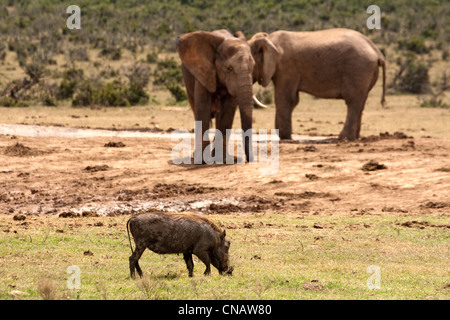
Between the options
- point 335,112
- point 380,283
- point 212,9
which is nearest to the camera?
point 380,283

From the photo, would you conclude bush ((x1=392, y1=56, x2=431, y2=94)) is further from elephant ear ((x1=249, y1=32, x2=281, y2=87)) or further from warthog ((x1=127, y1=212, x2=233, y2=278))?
warthog ((x1=127, y1=212, x2=233, y2=278))

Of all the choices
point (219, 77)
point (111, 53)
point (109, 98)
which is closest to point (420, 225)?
point (219, 77)

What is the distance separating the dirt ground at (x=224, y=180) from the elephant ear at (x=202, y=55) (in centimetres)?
161

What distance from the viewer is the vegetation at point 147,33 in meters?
28.4

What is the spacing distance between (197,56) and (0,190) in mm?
4377

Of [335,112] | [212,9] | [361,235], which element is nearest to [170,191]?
[361,235]

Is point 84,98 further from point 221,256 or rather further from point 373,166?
point 221,256

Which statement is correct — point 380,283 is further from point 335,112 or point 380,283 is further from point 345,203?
point 335,112

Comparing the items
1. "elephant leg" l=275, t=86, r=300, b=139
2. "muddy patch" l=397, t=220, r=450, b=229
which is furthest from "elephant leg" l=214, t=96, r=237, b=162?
"muddy patch" l=397, t=220, r=450, b=229

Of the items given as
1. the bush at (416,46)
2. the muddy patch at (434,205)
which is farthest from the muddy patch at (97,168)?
the bush at (416,46)

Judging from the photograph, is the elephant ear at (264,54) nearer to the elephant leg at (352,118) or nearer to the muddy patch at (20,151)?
the elephant leg at (352,118)

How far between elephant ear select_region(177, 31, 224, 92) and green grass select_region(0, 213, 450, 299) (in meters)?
4.03

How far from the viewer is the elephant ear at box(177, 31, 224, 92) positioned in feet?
50.0

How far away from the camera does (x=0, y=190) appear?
527 inches
